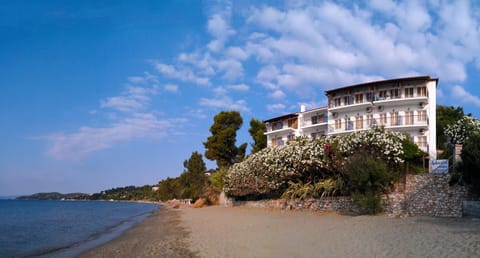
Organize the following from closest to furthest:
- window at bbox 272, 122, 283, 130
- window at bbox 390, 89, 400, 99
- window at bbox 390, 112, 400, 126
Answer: window at bbox 390, 112, 400, 126 < window at bbox 390, 89, 400, 99 < window at bbox 272, 122, 283, 130

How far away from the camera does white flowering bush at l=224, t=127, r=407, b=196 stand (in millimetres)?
27953

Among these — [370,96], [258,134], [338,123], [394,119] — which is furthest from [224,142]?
[394,119]

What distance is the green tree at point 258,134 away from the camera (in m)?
62.7

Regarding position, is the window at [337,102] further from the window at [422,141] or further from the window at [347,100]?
the window at [422,141]

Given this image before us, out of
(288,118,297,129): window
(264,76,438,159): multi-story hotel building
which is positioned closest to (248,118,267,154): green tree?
(288,118,297,129): window

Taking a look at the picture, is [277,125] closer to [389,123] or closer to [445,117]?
[389,123]

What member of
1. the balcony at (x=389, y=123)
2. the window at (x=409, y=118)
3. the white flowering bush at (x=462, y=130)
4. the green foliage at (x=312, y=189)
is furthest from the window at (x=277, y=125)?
the white flowering bush at (x=462, y=130)

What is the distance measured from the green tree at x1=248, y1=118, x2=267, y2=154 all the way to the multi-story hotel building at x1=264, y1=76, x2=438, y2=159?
9.53 meters

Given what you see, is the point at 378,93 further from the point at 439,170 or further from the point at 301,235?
the point at 301,235

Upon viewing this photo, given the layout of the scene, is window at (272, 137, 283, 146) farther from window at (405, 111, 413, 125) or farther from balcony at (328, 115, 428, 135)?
window at (405, 111, 413, 125)

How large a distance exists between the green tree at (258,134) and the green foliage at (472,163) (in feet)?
131

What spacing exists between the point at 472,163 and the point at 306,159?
42.3ft

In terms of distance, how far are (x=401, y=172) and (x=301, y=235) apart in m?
13.4

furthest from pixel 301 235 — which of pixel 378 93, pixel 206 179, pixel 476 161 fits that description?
pixel 206 179
